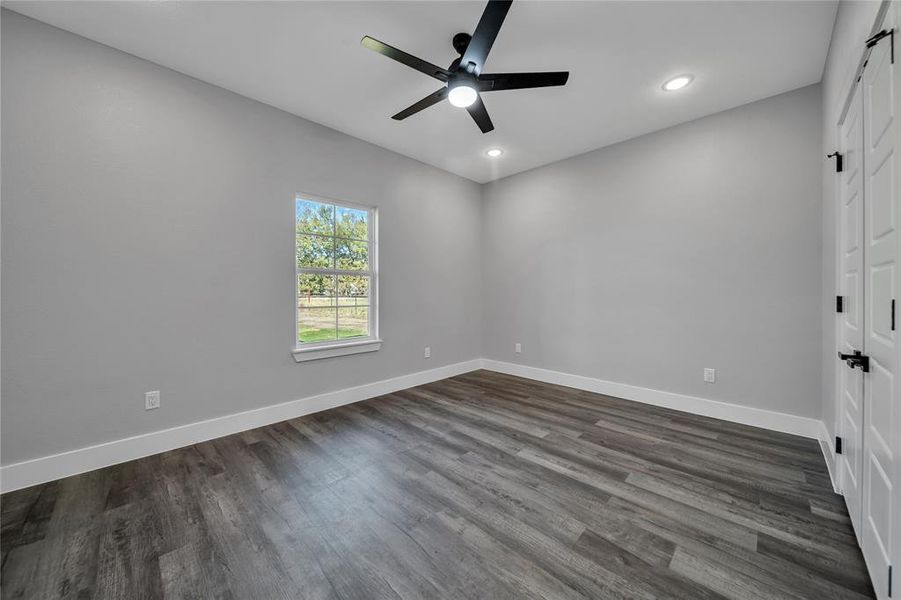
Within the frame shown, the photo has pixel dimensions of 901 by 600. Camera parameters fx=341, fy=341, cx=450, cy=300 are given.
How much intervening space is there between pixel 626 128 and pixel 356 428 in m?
3.87

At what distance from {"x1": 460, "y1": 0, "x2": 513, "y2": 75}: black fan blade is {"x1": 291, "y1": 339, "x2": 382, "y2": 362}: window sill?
269 centimetres

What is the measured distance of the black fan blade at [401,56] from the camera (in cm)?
185

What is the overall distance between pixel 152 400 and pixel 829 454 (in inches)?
186

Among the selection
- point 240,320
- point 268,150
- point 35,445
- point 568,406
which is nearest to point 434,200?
point 268,150

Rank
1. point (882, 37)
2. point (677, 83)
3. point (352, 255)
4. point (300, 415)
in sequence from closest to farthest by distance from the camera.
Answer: point (882, 37) < point (677, 83) < point (300, 415) < point (352, 255)

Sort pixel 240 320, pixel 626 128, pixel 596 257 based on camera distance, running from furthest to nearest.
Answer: pixel 596 257, pixel 626 128, pixel 240 320

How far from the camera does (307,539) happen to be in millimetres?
1626

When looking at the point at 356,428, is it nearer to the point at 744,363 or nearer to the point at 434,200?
the point at 434,200

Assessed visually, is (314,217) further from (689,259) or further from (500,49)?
(689,259)

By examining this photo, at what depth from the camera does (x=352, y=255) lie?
3.77m

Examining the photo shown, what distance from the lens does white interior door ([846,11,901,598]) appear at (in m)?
1.15

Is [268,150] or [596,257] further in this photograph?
[596,257]

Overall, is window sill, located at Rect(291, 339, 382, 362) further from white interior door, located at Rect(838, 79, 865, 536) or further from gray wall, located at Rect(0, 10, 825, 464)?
white interior door, located at Rect(838, 79, 865, 536)

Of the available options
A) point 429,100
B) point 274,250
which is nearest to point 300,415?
point 274,250
